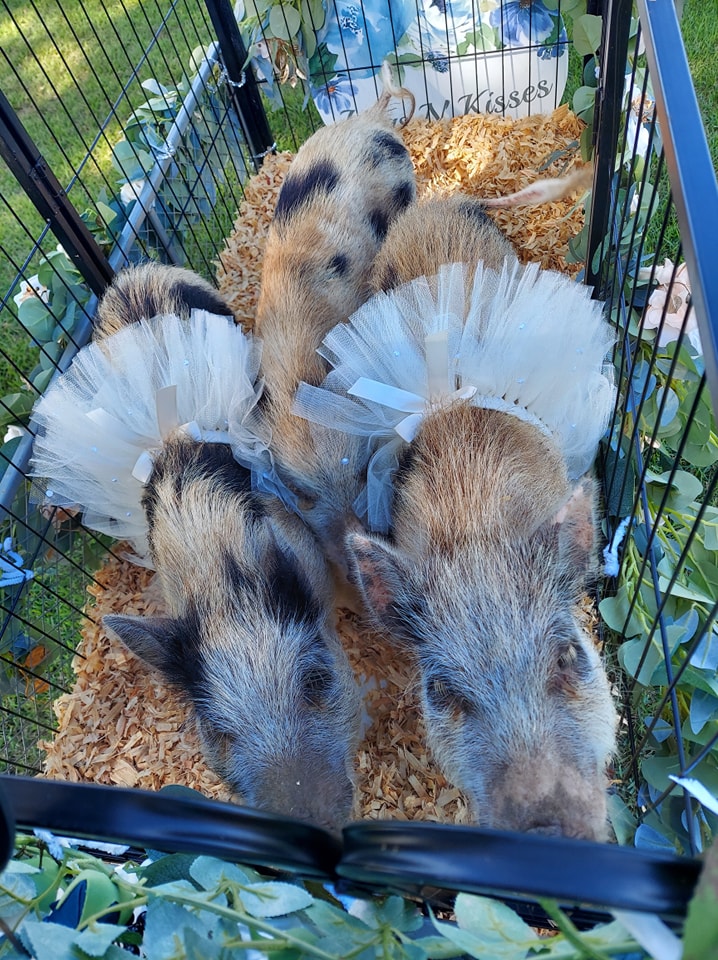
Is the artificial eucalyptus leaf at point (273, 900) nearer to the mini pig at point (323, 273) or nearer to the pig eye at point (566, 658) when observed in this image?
the pig eye at point (566, 658)

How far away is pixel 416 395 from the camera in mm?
2281

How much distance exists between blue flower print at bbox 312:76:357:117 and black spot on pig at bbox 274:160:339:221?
116 cm

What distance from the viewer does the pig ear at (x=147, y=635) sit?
2.03 meters

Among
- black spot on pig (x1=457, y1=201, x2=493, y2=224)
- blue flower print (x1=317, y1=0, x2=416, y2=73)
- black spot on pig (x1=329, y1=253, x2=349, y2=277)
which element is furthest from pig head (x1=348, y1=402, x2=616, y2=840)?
blue flower print (x1=317, y1=0, x2=416, y2=73)

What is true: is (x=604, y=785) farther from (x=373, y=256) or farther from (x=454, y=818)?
(x=373, y=256)

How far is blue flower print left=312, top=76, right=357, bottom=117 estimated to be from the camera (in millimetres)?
4262

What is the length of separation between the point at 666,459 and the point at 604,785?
62.3 inches

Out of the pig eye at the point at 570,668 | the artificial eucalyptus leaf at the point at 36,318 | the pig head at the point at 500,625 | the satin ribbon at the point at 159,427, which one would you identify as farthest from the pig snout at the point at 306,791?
the artificial eucalyptus leaf at the point at 36,318

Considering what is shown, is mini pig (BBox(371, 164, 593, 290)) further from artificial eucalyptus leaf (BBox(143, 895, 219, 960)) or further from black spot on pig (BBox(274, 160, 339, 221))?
artificial eucalyptus leaf (BBox(143, 895, 219, 960))

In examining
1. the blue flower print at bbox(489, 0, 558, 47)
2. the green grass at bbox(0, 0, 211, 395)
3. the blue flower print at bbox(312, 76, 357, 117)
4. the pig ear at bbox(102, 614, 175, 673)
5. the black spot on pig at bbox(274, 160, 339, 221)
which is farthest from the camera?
the green grass at bbox(0, 0, 211, 395)

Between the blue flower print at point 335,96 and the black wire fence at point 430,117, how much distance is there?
2cm

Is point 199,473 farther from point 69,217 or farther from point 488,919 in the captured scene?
point 488,919

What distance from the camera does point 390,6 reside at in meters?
3.90

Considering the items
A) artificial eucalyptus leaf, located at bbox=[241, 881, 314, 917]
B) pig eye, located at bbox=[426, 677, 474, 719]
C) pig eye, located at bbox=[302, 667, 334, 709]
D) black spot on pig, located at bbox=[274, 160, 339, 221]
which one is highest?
artificial eucalyptus leaf, located at bbox=[241, 881, 314, 917]
